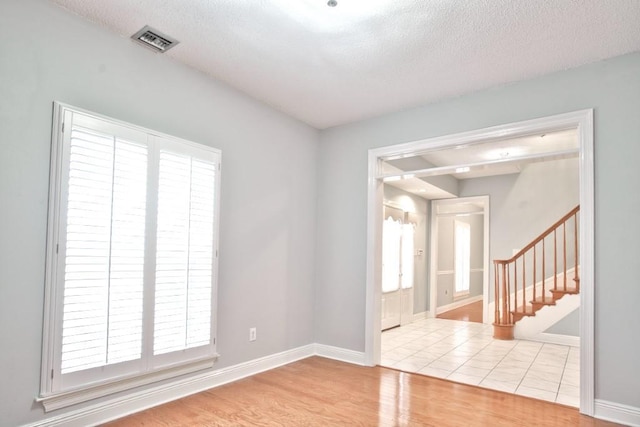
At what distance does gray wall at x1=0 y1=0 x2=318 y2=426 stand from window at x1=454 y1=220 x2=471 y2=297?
557 centimetres

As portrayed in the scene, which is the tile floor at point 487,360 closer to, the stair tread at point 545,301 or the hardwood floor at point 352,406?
the hardwood floor at point 352,406

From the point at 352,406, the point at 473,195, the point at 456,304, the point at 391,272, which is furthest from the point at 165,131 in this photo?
the point at 456,304

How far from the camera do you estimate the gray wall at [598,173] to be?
109 inches

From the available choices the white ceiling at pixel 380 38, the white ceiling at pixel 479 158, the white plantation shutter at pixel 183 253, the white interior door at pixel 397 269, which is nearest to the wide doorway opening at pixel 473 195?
the white ceiling at pixel 479 158

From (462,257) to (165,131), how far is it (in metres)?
8.04

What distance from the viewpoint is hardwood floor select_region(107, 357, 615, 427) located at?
269 centimetres

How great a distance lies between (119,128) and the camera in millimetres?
2641

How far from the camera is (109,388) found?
8.38ft

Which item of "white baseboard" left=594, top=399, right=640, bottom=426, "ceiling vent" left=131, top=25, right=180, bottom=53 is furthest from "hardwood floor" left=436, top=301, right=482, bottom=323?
Result: "ceiling vent" left=131, top=25, right=180, bottom=53

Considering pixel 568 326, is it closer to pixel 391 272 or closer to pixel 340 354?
pixel 391 272

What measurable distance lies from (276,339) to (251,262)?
0.93m

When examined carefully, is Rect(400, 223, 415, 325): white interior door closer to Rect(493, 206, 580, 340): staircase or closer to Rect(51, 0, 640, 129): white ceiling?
Rect(493, 206, 580, 340): staircase

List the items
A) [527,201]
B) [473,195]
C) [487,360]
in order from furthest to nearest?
[473,195]
[527,201]
[487,360]

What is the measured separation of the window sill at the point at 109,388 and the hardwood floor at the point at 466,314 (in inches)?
219
